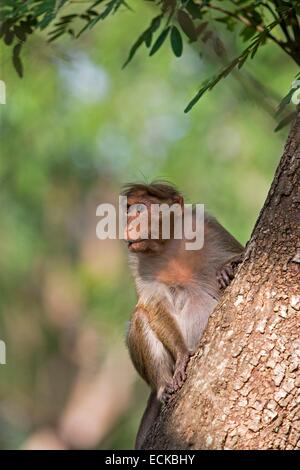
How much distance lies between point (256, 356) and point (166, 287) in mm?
1890

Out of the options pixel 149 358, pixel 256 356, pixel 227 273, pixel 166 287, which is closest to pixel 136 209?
pixel 166 287

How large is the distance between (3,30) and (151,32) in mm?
1040

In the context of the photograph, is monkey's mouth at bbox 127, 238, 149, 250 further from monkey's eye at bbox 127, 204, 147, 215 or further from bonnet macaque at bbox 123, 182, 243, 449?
monkey's eye at bbox 127, 204, 147, 215

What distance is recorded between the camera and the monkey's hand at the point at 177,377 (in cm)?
483

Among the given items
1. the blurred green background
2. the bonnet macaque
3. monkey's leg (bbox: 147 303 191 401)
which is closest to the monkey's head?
the bonnet macaque

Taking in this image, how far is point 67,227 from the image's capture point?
16.2 metres

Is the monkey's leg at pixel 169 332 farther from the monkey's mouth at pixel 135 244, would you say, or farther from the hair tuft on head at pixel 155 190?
the hair tuft on head at pixel 155 190

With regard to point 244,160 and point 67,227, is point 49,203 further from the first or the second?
point 244,160

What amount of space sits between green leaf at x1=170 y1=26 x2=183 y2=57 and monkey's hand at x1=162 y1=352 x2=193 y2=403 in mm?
1617

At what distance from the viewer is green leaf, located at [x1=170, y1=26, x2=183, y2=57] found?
5.00 meters

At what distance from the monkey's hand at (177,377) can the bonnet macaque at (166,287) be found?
2 centimetres

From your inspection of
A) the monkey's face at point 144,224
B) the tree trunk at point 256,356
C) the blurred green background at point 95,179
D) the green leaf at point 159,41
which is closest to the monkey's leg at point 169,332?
the monkey's face at point 144,224

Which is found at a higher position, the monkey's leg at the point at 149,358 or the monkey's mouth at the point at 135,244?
the monkey's mouth at the point at 135,244

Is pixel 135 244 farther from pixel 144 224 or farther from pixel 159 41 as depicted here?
pixel 159 41
